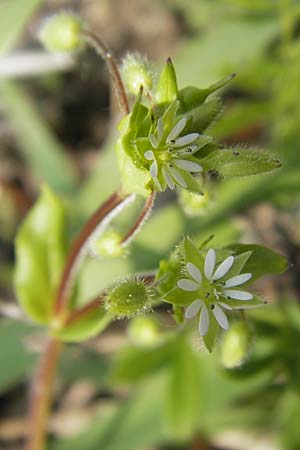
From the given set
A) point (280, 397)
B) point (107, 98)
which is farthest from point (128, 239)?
point (107, 98)

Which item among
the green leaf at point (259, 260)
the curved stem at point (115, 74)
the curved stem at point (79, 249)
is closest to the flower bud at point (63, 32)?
the curved stem at point (115, 74)

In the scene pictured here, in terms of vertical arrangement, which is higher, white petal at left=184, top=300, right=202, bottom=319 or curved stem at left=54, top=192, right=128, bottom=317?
curved stem at left=54, top=192, right=128, bottom=317

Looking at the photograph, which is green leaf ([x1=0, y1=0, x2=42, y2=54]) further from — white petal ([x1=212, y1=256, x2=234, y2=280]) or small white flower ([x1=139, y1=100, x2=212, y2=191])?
white petal ([x1=212, y1=256, x2=234, y2=280])

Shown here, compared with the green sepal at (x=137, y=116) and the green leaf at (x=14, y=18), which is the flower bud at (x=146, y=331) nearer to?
the green sepal at (x=137, y=116)

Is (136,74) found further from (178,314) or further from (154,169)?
(178,314)

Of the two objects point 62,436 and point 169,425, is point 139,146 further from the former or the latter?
point 62,436

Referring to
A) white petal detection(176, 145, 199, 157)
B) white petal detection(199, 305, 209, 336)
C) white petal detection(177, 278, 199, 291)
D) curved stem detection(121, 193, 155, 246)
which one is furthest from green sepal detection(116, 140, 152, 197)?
white petal detection(199, 305, 209, 336)
